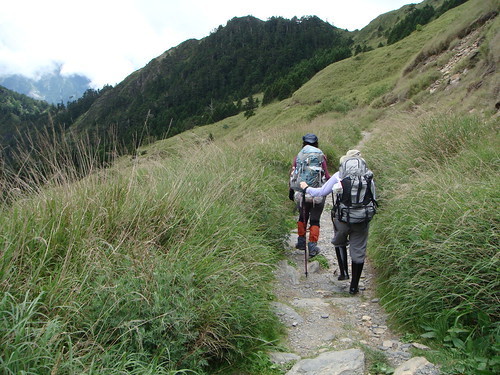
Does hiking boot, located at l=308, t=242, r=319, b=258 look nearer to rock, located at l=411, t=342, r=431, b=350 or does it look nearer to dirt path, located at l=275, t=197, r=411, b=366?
dirt path, located at l=275, t=197, r=411, b=366

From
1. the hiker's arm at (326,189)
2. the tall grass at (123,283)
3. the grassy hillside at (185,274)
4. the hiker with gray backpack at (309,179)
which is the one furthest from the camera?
the hiker with gray backpack at (309,179)

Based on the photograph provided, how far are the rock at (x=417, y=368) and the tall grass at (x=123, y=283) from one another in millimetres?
1132

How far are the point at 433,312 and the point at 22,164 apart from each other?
4557mm

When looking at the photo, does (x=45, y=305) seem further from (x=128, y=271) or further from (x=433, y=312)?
(x=433, y=312)

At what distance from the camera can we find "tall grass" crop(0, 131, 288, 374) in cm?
238

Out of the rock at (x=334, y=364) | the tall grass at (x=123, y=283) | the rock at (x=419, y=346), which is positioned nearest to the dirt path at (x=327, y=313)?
the rock at (x=419, y=346)

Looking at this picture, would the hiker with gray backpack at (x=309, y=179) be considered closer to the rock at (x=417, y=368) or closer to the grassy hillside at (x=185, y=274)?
the grassy hillside at (x=185, y=274)

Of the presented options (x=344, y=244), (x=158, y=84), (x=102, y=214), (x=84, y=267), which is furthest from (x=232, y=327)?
(x=158, y=84)

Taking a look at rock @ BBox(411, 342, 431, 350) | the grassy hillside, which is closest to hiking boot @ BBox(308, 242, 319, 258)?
the grassy hillside

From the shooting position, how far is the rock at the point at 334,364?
9.76 ft

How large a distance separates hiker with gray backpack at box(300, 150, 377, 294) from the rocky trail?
1.52 ft

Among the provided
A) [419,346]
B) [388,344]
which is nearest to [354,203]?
[388,344]

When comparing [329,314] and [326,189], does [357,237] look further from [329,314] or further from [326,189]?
[329,314]

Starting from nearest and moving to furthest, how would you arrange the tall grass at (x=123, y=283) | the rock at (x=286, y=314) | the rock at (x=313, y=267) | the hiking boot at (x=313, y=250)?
the tall grass at (x=123, y=283), the rock at (x=286, y=314), the rock at (x=313, y=267), the hiking boot at (x=313, y=250)
